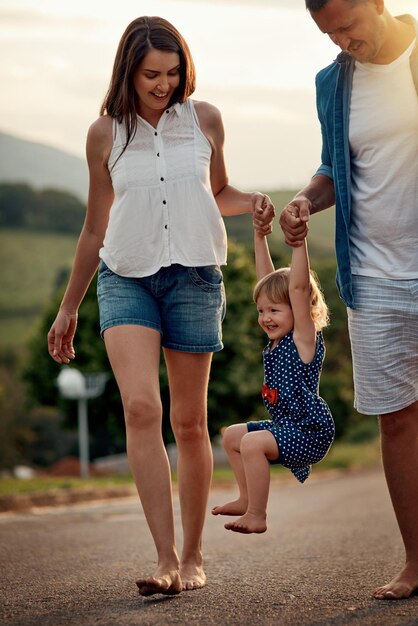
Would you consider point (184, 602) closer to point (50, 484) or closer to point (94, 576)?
point (94, 576)

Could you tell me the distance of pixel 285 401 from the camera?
15.3ft

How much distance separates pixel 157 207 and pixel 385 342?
1.12 metres

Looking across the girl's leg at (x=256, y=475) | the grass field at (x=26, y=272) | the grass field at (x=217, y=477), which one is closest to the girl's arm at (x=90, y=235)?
the girl's leg at (x=256, y=475)

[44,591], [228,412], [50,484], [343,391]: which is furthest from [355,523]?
[343,391]

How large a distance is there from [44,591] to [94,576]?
0.65 m

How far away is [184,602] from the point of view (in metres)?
4.39

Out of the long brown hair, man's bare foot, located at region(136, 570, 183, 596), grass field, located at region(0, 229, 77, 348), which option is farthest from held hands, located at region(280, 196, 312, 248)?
grass field, located at region(0, 229, 77, 348)

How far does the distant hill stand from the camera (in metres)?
102

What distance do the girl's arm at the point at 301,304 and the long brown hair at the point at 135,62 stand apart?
871 mm

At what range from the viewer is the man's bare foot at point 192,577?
16.0 feet

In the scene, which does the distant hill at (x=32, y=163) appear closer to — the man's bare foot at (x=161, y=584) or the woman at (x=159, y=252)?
the woman at (x=159, y=252)

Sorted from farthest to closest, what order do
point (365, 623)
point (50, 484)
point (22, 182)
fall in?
point (22, 182)
point (50, 484)
point (365, 623)

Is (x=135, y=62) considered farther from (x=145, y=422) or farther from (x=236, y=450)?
(x=236, y=450)

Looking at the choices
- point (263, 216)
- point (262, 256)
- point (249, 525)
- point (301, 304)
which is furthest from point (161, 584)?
point (263, 216)
